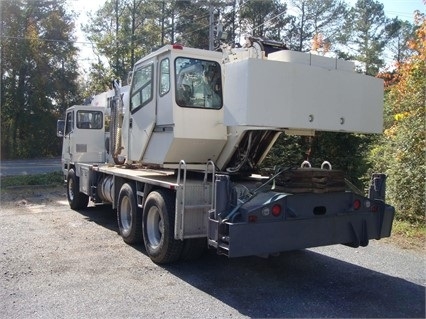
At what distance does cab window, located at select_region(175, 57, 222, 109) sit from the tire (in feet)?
6.40

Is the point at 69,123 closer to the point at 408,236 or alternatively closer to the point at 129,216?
the point at 129,216

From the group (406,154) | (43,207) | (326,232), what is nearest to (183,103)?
(326,232)

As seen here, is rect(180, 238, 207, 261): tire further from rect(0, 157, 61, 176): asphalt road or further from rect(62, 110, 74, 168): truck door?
rect(0, 157, 61, 176): asphalt road

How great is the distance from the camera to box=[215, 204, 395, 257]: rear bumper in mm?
4877

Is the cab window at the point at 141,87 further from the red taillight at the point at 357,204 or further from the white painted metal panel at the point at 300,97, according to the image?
the red taillight at the point at 357,204

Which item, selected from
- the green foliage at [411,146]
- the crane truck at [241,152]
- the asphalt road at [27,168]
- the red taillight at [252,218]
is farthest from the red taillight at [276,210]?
the asphalt road at [27,168]

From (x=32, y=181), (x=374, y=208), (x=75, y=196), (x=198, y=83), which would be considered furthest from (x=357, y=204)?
(x=32, y=181)

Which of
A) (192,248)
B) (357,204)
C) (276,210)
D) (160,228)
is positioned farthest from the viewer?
(160,228)

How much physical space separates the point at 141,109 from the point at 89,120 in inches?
196

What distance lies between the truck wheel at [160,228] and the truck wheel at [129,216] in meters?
0.53

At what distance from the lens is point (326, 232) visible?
5387 mm

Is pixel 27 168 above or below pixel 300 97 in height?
below

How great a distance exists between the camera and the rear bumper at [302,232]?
16.0 feet

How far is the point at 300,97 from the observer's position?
5301 mm
